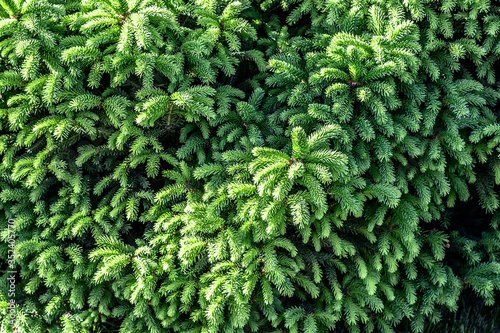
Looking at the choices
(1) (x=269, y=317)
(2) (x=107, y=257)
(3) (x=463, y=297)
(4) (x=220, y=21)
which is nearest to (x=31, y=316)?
(2) (x=107, y=257)

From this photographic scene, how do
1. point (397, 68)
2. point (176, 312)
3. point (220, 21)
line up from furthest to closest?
1. point (220, 21)
2. point (176, 312)
3. point (397, 68)

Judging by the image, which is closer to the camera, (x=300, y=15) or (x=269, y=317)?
(x=269, y=317)

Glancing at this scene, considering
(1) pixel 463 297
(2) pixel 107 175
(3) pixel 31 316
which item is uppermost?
(2) pixel 107 175

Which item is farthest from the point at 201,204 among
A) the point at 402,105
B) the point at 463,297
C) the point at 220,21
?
the point at 463,297

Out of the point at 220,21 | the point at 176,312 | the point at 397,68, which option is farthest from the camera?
the point at 220,21

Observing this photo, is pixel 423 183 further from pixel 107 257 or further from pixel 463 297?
pixel 107 257

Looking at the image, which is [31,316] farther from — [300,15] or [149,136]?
[300,15]

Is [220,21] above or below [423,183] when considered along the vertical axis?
above
